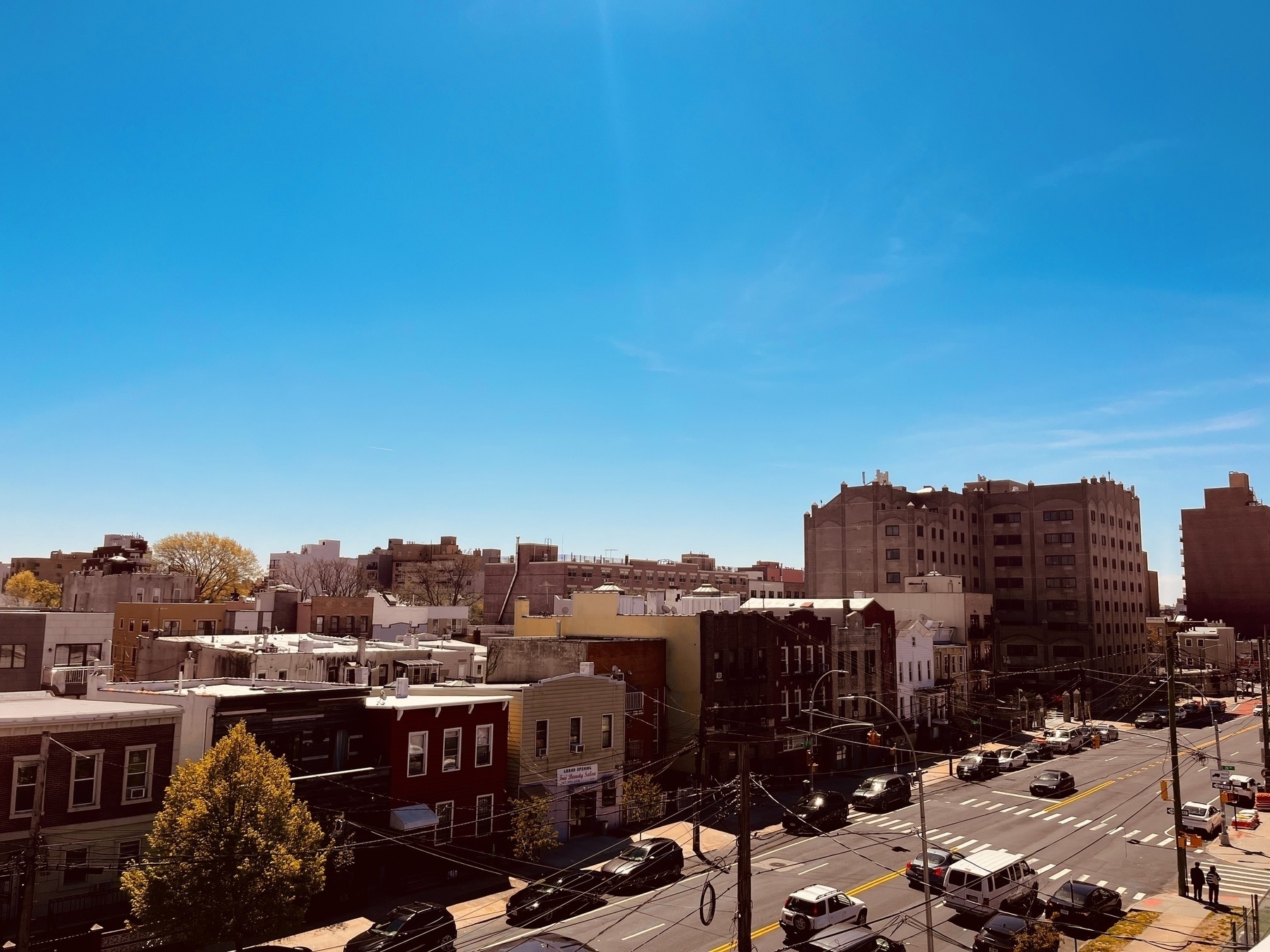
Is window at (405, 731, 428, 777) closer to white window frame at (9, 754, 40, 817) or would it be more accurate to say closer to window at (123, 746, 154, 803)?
window at (123, 746, 154, 803)

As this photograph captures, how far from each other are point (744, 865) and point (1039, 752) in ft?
208

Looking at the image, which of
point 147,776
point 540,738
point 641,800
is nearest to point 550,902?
point 540,738

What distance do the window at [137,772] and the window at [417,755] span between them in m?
10.3

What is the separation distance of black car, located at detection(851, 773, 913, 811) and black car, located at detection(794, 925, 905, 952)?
25.0 metres

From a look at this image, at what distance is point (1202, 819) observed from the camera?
49656 millimetres

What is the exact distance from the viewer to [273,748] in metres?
35.8

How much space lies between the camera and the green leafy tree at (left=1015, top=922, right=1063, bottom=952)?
27719mm

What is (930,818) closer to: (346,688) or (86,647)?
(346,688)

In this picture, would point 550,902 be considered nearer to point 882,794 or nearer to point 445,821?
point 445,821

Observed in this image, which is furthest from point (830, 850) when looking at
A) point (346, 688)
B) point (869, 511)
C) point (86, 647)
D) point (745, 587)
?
point (745, 587)

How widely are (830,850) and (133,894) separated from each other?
31.5 meters

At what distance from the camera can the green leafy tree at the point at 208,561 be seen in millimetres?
126312

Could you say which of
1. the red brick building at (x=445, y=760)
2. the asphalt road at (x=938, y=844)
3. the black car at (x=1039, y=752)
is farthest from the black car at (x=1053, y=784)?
the red brick building at (x=445, y=760)

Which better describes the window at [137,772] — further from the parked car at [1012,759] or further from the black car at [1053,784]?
the parked car at [1012,759]
